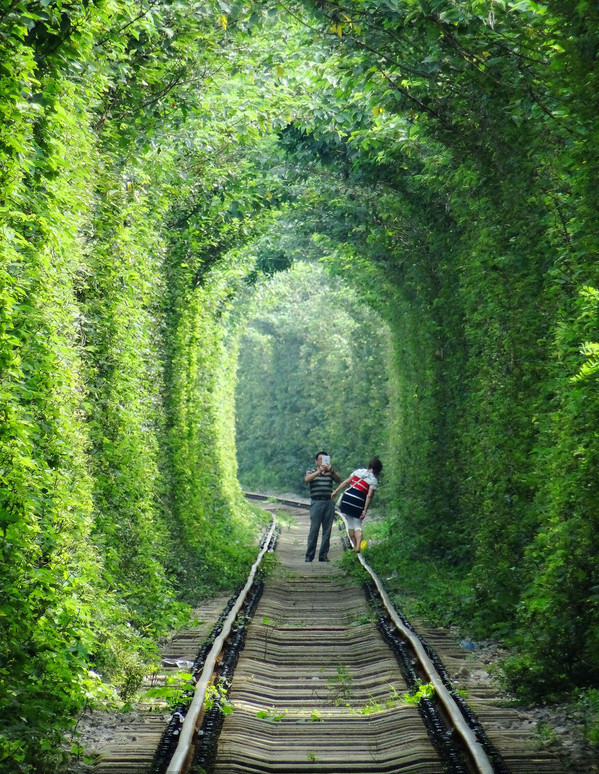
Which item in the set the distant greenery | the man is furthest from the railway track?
the distant greenery

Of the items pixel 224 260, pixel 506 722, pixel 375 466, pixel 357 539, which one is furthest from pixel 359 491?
pixel 506 722

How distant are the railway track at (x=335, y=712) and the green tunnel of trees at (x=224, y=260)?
838mm

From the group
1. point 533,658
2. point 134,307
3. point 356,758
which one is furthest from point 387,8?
point 356,758

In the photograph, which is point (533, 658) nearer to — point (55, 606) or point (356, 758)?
point (356, 758)

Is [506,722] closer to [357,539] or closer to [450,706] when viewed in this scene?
[450,706]

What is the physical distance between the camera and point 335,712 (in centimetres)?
720

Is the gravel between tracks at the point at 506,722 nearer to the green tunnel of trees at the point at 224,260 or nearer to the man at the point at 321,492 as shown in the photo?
the green tunnel of trees at the point at 224,260

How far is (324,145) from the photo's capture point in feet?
57.9

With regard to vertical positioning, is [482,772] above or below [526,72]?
below

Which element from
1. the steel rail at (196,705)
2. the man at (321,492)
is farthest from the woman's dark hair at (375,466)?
the steel rail at (196,705)

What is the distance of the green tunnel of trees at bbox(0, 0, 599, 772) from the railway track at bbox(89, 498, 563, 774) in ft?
2.75

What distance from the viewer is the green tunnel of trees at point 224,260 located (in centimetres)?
676

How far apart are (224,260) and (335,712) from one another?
13401 millimetres

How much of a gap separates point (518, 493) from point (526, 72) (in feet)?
15.7
